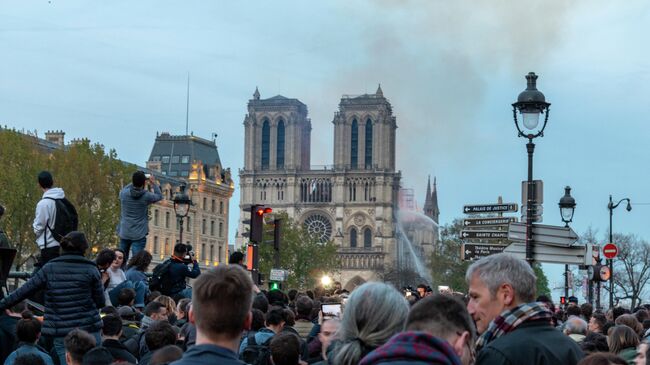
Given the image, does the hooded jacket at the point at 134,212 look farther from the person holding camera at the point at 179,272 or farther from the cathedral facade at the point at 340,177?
the cathedral facade at the point at 340,177

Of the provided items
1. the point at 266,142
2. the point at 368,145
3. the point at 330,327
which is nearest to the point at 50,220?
the point at 330,327

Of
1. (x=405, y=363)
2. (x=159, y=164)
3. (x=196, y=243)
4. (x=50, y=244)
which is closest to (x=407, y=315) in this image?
(x=405, y=363)

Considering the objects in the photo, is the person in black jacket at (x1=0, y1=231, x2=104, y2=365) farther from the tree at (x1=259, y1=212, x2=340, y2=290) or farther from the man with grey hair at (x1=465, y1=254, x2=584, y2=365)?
the tree at (x1=259, y1=212, x2=340, y2=290)

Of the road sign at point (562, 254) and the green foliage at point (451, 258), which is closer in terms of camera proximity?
the road sign at point (562, 254)

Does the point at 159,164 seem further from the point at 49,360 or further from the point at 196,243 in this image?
the point at 49,360

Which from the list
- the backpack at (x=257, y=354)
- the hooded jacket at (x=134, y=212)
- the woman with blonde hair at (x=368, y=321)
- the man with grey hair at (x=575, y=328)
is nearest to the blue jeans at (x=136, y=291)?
the hooded jacket at (x=134, y=212)

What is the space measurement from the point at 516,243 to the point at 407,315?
535 inches

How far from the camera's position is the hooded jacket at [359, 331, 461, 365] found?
5.17 m

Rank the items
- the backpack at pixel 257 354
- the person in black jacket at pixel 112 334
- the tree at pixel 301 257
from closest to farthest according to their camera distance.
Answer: the person in black jacket at pixel 112 334 < the backpack at pixel 257 354 < the tree at pixel 301 257

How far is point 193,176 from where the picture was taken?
416ft

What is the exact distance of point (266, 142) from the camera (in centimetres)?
17025

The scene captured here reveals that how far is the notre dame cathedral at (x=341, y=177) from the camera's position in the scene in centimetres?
16512

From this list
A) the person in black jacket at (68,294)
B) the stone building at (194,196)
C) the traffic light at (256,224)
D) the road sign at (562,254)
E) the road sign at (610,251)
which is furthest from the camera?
the stone building at (194,196)

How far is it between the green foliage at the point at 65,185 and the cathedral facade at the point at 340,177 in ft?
318
